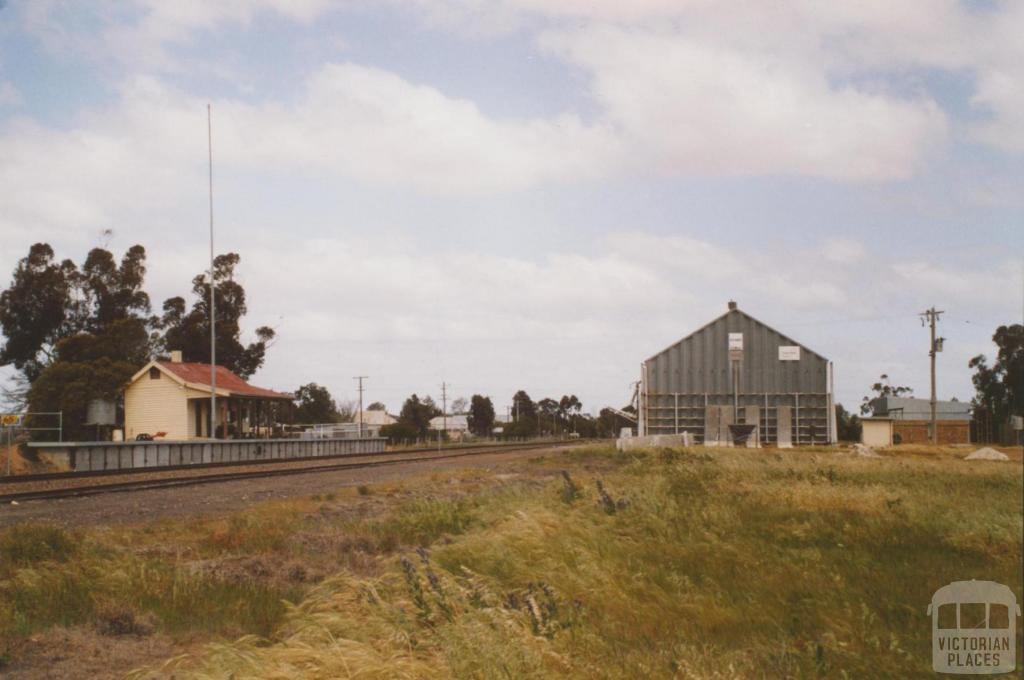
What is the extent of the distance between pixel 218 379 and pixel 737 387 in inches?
1202

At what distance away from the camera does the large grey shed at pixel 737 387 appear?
139ft

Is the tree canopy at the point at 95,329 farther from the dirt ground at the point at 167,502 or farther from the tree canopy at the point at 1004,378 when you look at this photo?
the tree canopy at the point at 1004,378

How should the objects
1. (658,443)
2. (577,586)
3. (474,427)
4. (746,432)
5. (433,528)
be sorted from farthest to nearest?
(474,427), (746,432), (658,443), (433,528), (577,586)

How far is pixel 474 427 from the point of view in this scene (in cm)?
12038

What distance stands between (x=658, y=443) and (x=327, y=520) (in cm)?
2439

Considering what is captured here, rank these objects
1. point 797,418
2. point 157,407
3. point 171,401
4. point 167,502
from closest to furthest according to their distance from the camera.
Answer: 1. point 167,502
2. point 797,418
3. point 171,401
4. point 157,407

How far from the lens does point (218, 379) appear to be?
4984 cm

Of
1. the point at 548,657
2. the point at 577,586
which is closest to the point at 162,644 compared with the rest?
the point at 548,657

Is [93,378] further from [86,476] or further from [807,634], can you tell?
[807,634]

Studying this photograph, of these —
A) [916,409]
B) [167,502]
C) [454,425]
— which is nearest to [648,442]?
[167,502]

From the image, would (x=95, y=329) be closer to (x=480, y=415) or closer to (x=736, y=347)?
(x=736, y=347)

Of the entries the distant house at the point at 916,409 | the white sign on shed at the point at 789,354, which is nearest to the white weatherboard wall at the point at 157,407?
the white sign on shed at the point at 789,354

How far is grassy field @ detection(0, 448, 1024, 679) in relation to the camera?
16.8ft

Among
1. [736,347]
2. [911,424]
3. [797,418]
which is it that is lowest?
[911,424]
